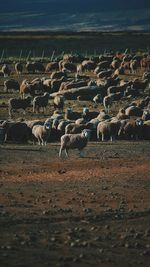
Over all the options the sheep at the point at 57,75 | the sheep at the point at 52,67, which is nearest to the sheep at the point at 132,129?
the sheep at the point at 57,75

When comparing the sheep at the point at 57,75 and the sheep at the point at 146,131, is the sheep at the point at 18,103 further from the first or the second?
the sheep at the point at 57,75

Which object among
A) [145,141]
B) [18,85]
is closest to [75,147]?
[145,141]

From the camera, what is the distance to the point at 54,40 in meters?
82.1

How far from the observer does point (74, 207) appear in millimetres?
18531

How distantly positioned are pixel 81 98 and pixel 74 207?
23160 millimetres

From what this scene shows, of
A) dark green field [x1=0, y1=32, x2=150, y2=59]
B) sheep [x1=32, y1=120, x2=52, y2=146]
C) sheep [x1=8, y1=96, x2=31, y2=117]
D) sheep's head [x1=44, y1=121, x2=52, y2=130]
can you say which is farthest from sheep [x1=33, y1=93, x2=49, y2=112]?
dark green field [x1=0, y1=32, x2=150, y2=59]

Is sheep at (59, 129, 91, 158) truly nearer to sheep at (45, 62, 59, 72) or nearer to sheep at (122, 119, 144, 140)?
sheep at (122, 119, 144, 140)

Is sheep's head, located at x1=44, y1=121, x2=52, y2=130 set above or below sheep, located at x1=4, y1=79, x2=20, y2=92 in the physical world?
below

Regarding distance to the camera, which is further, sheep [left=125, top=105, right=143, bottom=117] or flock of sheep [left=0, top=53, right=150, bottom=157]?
sheep [left=125, top=105, right=143, bottom=117]

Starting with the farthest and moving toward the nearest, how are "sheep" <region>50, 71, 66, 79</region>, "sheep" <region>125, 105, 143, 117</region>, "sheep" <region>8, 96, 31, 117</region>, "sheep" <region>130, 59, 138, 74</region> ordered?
"sheep" <region>130, 59, 138, 74</region>
"sheep" <region>50, 71, 66, 79</region>
"sheep" <region>8, 96, 31, 117</region>
"sheep" <region>125, 105, 143, 117</region>

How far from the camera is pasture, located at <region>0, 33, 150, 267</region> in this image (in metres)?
15.0

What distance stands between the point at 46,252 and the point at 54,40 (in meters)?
68.0

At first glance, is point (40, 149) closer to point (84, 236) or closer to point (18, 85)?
point (84, 236)

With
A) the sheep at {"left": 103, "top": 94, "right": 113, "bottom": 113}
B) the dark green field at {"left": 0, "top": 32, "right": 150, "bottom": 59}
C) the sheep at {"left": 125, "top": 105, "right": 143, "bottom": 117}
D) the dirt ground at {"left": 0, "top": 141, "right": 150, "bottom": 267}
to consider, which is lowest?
the dirt ground at {"left": 0, "top": 141, "right": 150, "bottom": 267}
